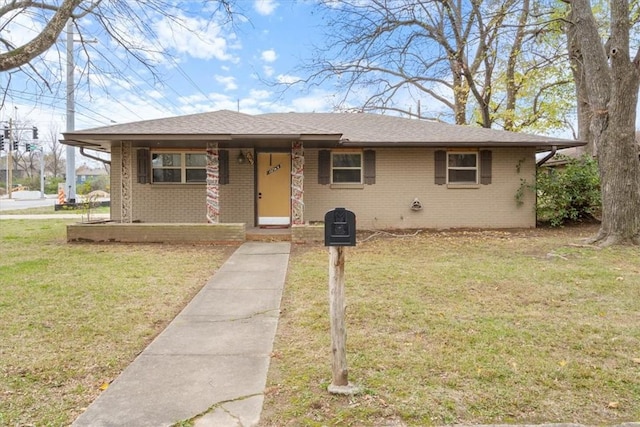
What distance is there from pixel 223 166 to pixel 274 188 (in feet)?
5.13

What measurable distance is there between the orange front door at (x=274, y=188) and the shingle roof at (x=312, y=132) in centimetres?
111

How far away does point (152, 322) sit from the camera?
4441 mm

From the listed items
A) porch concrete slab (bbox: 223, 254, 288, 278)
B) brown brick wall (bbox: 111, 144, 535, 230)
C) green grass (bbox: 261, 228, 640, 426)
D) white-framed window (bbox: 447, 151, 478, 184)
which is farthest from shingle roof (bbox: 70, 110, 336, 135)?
white-framed window (bbox: 447, 151, 478, 184)

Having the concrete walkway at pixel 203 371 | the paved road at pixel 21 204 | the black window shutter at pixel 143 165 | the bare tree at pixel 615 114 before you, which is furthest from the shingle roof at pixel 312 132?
the paved road at pixel 21 204

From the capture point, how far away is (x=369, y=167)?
39.9 ft

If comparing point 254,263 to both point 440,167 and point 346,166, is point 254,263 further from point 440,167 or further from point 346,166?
point 440,167

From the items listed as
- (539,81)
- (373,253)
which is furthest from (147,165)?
(539,81)

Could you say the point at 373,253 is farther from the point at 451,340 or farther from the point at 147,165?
the point at 147,165

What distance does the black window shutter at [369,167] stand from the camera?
12148 mm

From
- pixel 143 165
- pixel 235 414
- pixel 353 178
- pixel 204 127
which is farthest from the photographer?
pixel 353 178

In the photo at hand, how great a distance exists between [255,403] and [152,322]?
218 centimetres

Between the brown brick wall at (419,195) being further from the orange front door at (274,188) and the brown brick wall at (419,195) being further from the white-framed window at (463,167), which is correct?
the orange front door at (274,188)

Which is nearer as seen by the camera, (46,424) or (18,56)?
(46,424)

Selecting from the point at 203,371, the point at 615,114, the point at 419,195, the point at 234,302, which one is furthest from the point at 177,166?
the point at 615,114
